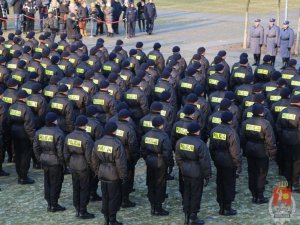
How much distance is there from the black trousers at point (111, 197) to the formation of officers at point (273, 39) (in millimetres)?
13252

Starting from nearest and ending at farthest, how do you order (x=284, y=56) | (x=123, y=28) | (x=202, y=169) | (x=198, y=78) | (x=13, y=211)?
1. (x=202, y=169)
2. (x=13, y=211)
3. (x=198, y=78)
4. (x=284, y=56)
5. (x=123, y=28)

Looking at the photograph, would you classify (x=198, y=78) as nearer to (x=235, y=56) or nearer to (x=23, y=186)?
(x=23, y=186)

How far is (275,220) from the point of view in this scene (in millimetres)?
12953

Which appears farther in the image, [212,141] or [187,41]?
[187,41]

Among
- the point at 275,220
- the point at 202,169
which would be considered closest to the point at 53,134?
the point at 202,169

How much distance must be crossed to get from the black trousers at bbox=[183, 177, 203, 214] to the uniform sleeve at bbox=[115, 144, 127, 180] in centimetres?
112

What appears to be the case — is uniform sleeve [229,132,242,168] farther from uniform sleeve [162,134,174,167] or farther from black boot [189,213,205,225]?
black boot [189,213,205,225]

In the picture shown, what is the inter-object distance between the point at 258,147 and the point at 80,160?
337cm

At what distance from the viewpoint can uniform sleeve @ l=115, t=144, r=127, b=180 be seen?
12531mm

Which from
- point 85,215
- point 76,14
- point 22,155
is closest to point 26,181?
point 22,155

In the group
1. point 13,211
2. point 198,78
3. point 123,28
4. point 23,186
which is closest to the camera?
point 13,211

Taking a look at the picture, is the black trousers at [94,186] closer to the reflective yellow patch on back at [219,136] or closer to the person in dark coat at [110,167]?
the person in dark coat at [110,167]

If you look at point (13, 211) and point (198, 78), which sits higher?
point (198, 78)

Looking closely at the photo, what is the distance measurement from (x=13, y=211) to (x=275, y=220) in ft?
16.0
